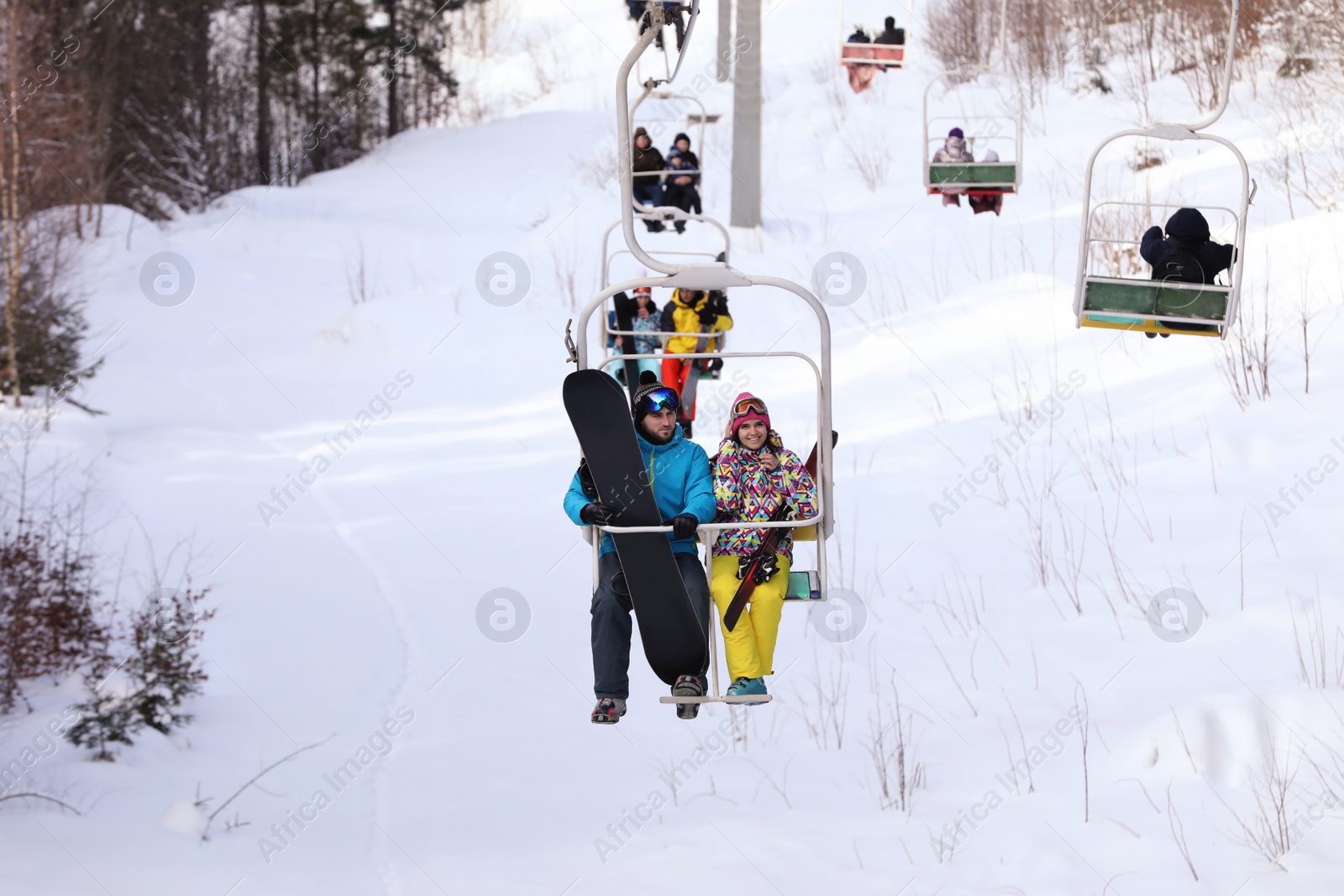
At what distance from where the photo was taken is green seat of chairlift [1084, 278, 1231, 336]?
5.94m

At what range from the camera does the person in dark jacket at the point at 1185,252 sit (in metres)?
6.15

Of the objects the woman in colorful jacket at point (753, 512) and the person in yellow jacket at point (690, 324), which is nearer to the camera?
the woman in colorful jacket at point (753, 512)

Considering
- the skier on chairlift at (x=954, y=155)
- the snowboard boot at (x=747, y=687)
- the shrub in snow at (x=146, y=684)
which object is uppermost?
the skier on chairlift at (x=954, y=155)

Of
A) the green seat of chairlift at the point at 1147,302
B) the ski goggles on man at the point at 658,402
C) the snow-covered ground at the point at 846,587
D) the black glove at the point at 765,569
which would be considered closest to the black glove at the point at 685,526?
the black glove at the point at 765,569

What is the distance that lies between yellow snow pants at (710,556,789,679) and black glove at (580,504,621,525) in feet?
1.63

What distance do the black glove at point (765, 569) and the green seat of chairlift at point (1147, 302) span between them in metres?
2.44

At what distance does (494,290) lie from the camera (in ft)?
55.7

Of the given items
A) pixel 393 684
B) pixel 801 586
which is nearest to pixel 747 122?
pixel 393 684

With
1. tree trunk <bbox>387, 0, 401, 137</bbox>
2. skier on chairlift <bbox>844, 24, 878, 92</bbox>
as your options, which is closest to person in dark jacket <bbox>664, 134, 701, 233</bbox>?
skier on chairlift <bbox>844, 24, 878, 92</bbox>

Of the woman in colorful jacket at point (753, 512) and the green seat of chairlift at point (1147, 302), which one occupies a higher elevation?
the green seat of chairlift at point (1147, 302)

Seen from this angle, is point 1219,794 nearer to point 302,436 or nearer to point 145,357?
point 302,436

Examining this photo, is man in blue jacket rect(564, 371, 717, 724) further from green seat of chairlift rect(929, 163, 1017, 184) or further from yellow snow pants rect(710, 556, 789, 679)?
green seat of chairlift rect(929, 163, 1017, 184)

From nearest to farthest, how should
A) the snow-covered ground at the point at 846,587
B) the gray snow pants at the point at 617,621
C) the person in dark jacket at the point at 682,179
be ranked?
1. the gray snow pants at the point at 617,621
2. the snow-covered ground at the point at 846,587
3. the person in dark jacket at the point at 682,179

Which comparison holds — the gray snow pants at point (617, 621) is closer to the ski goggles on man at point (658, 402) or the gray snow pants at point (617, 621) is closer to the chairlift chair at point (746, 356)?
the chairlift chair at point (746, 356)
